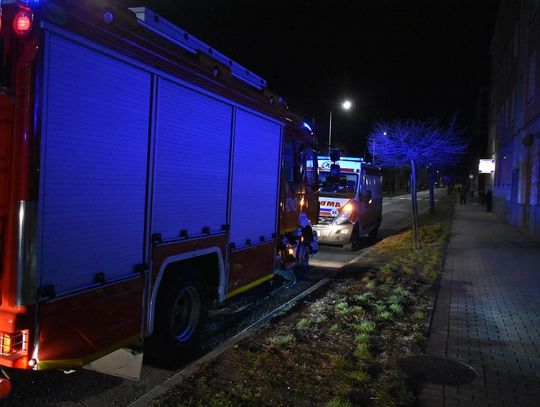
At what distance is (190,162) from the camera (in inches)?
189

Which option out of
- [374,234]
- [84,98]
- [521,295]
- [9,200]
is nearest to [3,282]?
[9,200]

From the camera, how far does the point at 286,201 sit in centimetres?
783

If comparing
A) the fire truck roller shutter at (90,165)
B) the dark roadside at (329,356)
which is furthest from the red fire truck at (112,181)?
the dark roadside at (329,356)

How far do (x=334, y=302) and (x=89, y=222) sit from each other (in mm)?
4370

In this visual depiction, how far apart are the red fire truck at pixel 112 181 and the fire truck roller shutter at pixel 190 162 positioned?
0.02m

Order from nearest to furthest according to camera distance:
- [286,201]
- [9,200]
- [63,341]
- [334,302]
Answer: [9,200] < [63,341] < [334,302] < [286,201]

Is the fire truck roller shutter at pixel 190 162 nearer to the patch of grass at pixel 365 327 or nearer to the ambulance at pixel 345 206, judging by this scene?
the patch of grass at pixel 365 327

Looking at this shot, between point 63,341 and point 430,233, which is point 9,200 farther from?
point 430,233

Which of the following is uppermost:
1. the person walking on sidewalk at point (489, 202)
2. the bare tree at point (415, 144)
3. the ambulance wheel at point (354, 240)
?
the bare tree at point (415, 144)

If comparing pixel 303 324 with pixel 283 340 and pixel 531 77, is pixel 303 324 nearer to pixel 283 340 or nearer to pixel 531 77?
pixel 283 340

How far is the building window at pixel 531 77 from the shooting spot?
19.5 m

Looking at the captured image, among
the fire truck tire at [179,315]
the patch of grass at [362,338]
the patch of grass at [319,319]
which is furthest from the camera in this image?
the patch of grass at [319,319]

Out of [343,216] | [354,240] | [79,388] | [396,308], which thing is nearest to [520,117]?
[354,240]

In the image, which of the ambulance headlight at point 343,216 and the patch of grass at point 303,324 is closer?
the patch of grass at point 303,324
